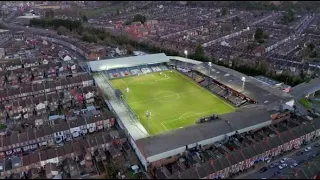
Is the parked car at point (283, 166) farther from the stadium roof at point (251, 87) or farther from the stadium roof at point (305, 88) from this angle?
the stadium roof at point (305, 88)

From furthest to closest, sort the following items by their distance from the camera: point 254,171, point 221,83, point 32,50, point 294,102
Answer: point 32,50
point 221,83
point 294,102
point 254,171

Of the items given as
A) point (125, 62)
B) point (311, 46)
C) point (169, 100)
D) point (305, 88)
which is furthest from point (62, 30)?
point (305, 88)

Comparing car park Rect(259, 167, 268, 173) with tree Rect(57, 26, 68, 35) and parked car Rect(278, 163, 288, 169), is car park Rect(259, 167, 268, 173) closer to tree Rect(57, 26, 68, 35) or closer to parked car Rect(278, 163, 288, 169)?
parked car Rect(278, 163, 288, 169)

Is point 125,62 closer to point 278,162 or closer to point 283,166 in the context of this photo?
point 278,162

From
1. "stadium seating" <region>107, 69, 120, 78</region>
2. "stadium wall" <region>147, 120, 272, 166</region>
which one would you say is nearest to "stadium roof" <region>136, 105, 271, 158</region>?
"stadium wall" <region>147, 120, 272, 166</region>

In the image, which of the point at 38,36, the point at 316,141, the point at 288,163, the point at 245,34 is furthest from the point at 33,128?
the point at 245,34

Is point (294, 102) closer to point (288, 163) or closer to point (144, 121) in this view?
point (288, 163)

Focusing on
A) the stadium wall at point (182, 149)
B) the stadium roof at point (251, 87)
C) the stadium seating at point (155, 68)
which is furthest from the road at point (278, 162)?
the stadium seating at point (155, 68)
